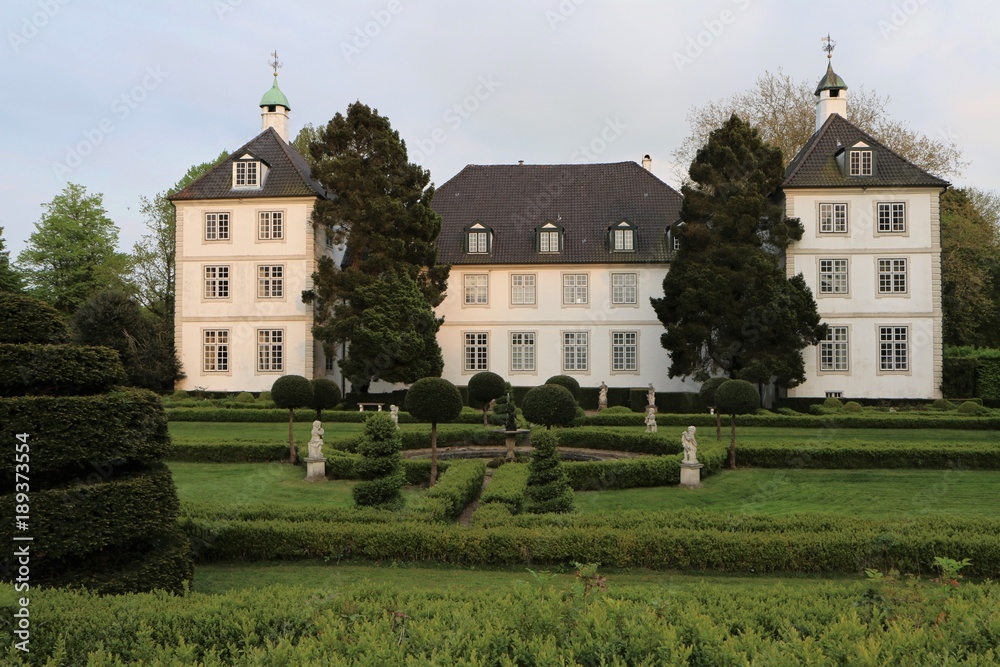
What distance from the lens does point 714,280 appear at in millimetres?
29688

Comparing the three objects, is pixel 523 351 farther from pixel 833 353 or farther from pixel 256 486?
pixel 256 486

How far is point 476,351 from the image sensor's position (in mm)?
35469

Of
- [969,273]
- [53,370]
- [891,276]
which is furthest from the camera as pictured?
[969,273]

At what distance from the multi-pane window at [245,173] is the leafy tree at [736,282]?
59.3 feet

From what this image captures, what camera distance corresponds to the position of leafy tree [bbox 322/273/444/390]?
2981 cm

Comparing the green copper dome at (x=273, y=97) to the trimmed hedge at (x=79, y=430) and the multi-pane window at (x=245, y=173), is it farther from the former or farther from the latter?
the trimmed hedge at (x=79, y=430)

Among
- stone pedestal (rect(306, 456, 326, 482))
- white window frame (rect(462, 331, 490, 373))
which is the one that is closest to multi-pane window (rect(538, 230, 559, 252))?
white window frame (rect(462, 331, 490, 373))

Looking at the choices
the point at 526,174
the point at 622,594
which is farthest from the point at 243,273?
the point at 622,594

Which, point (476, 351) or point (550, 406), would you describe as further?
point (476, 351)

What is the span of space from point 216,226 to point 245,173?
2.62 meters

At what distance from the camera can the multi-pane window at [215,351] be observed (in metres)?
33.8

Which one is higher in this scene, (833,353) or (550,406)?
(833,353)

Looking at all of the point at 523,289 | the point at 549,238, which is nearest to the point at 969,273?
the point at 549,238

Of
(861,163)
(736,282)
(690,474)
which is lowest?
(690,474)
